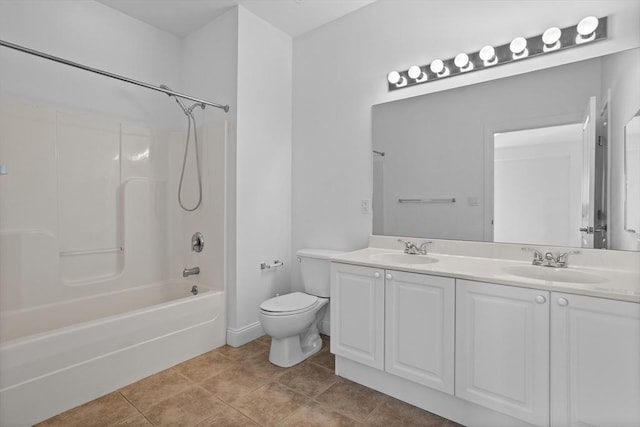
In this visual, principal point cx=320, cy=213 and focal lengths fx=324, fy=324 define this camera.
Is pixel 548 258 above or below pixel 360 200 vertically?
below

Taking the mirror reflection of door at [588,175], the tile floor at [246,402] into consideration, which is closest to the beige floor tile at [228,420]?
the tile floor at [246,402]

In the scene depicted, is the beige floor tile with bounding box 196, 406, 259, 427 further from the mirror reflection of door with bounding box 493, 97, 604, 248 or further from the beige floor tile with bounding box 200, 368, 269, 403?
the mirror reflection of door with bounding box 493, 97, 604, 248

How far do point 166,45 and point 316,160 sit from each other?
5.91 ft

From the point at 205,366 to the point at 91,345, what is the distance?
73 centimetres

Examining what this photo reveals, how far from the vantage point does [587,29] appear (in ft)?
5.60

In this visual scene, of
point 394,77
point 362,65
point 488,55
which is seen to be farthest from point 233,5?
point 488,55

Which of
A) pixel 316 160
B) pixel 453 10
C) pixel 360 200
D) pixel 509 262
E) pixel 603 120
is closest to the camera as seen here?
pixel 603 120

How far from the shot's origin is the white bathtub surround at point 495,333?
128 cm

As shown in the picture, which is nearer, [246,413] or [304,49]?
[246,413]

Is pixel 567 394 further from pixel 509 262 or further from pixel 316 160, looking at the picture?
pixel 316 160

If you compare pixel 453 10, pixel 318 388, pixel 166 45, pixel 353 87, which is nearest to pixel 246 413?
pixel 318 388

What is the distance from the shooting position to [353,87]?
266cm

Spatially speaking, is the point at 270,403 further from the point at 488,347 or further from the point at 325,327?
the point at 488,347

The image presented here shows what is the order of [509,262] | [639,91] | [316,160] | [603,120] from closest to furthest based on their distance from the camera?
[639,91], [603,120], [509,262], [316,160]
